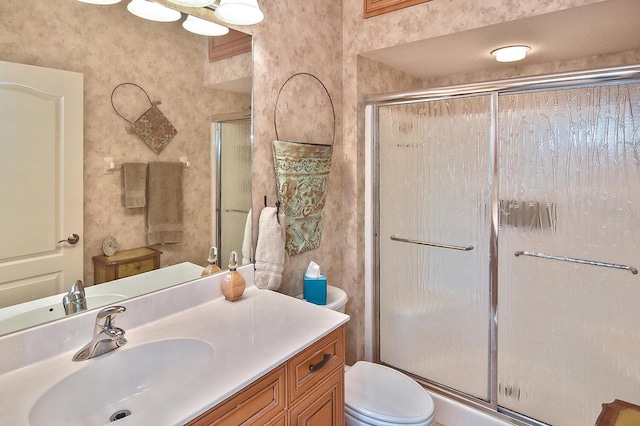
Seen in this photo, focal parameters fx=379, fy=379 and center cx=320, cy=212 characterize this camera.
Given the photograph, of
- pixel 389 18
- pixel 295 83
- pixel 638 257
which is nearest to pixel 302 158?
pixel 295 83

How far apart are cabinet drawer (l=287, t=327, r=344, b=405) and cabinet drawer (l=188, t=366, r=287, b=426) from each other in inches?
2.0

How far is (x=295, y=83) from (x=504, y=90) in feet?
3.43

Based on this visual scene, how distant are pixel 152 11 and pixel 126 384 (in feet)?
4.15

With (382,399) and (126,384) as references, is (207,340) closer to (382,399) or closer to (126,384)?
(126,384)

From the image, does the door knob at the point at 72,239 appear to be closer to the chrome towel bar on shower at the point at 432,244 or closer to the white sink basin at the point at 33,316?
the white sink basin at the point at 33,316

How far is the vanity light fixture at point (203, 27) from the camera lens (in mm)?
1495

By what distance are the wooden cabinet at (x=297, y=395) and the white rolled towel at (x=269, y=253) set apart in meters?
0.48

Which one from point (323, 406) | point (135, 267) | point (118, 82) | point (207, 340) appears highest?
point (118, 82)

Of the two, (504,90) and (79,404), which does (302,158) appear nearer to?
(504,90)

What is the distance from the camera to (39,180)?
1.12 metres

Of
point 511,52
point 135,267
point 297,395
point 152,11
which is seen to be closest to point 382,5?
point 511,52

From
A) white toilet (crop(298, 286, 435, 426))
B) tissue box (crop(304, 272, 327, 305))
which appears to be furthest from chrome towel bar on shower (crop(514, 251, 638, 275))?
tissue box (crop(304, 272, 327, 305))

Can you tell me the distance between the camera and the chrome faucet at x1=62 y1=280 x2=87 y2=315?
1.20 m

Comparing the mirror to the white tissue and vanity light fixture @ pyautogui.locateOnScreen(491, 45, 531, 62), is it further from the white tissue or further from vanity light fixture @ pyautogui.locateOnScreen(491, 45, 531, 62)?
vanity light fixture @ pyautogui.locateOnScreen(491, 45, 531, 62)
